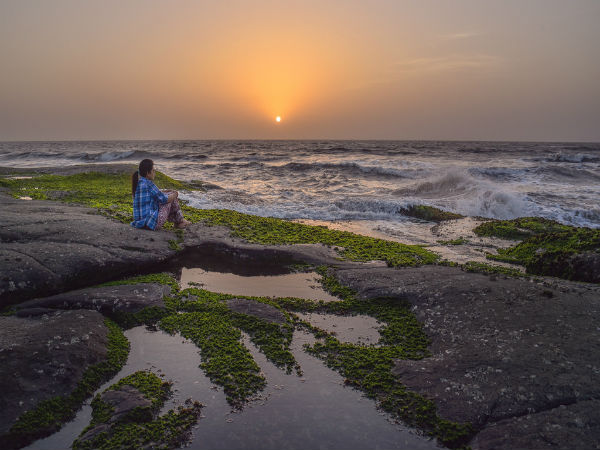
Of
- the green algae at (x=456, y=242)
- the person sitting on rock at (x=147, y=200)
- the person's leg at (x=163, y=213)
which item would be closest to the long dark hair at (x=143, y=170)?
the person sitting on rock at (x=147, y=200)

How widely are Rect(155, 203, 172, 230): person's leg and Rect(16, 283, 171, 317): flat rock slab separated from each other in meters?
3.33

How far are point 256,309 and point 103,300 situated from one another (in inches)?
97.0

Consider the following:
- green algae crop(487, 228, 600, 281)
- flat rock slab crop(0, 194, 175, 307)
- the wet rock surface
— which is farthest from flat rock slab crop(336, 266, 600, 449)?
flat rock slab crop(0, 194, 175, 307)

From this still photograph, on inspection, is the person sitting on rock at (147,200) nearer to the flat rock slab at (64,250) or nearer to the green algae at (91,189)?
the flat rock slab at (64,250)

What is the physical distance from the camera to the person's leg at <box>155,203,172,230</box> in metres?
9.58

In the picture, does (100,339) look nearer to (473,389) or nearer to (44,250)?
(44,250)

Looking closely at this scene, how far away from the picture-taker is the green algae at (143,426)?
346 cm

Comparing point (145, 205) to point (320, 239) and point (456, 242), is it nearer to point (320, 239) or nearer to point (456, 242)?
point (320, 239)

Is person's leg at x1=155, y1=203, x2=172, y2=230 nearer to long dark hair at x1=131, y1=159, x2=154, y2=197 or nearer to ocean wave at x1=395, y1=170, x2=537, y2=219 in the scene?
long dark hair at x1=131, y1=159, x2=154, y2=197

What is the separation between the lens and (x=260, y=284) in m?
7.51

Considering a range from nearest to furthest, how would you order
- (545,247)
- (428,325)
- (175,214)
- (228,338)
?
1. (228,338)
2. (428,325)
3. (545,247)
4. (175,214)

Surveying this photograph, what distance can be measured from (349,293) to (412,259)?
248cm

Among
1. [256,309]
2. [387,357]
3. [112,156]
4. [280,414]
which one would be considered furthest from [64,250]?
[112,156]

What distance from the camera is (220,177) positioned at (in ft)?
105
